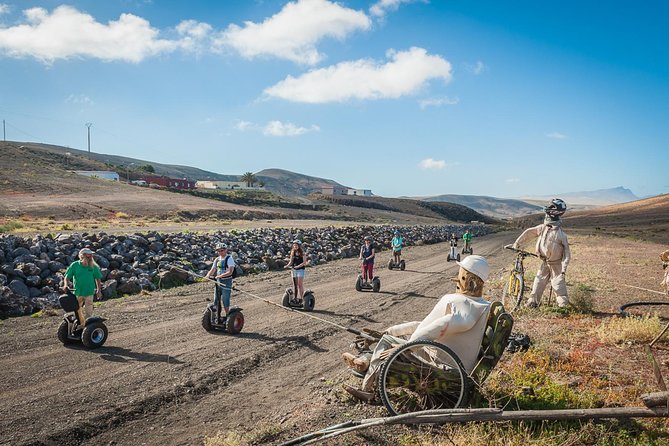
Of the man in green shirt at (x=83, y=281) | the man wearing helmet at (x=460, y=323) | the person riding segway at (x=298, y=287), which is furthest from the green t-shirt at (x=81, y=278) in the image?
the man wearing helmet at (x=460, y=323)

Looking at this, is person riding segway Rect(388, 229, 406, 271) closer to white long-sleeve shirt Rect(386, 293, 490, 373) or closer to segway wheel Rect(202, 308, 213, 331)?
segway wheel Rect(202, 308, 213, 331)

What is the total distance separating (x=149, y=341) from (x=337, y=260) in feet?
62.7

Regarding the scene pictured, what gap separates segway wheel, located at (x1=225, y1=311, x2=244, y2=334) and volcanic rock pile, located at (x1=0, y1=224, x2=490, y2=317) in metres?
6.61

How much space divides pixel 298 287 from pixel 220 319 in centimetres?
337

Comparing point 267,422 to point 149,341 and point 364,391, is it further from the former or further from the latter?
point 149,341

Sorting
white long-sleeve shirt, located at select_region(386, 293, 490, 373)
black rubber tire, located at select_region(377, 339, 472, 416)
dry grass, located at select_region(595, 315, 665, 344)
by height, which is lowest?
dry grass, located at select_region(595, 315, 665, 344)

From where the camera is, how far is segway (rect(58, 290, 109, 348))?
9.61 meters

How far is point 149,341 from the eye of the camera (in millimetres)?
10406

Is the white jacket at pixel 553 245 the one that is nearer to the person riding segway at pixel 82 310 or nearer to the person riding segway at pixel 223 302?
the person riding segway at pixel 223 302

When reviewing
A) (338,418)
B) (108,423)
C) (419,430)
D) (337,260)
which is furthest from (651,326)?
(337,260)

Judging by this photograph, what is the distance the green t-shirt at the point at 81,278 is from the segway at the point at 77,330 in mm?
199

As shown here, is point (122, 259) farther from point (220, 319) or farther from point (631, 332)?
point (631, 332)

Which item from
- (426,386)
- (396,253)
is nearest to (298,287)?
(426,386)

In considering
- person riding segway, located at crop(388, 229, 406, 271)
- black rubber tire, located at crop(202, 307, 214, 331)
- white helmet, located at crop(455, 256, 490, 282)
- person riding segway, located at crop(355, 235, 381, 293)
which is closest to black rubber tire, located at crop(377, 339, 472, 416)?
white helmet, located at crop(455, 256, 490, 282)
